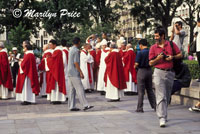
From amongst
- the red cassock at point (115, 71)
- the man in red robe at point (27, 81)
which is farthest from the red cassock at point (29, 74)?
the red cassock at point (115, 71)

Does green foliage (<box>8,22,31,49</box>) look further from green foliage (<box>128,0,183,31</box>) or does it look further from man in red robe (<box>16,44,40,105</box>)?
man in red robe (<box>16,44,40,105</box>)

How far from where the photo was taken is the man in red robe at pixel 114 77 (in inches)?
598

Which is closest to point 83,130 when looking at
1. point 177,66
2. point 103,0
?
point 177,66

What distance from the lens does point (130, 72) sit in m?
18.1

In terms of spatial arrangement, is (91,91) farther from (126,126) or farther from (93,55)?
(126,126)

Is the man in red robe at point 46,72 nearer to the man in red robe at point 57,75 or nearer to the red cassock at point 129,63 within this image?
the man in red robe at point 57,75

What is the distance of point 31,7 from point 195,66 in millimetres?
41146

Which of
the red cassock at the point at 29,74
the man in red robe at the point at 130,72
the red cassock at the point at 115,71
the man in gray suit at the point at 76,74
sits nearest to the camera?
the man in gray suit at the point at 76,74

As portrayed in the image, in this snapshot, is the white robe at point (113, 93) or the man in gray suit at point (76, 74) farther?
the white robe at point (113, 93)

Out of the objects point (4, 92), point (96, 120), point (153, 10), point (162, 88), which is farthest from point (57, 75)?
point (153, 10)

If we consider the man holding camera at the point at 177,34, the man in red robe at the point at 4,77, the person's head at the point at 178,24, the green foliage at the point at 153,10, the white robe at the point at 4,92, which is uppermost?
the green foliage at the point at 153,10

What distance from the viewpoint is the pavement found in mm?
9165

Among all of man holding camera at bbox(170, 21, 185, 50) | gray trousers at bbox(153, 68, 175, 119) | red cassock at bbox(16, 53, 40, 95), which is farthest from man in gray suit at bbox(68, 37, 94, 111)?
gray trousers at bbox(153, 68, 175, 119)

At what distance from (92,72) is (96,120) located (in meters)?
9.31
